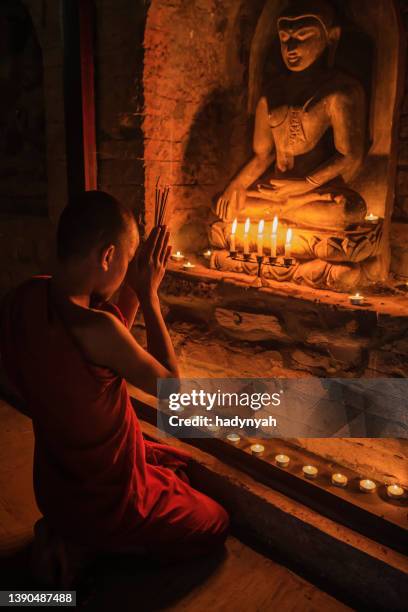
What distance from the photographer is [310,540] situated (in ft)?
6.73

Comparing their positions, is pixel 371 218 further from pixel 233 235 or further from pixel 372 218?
pixel 233 235

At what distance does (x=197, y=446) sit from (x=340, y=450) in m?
0.84

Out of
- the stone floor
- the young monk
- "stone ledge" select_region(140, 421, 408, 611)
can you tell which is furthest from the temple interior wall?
the young monk

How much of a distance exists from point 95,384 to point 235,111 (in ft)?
10.9

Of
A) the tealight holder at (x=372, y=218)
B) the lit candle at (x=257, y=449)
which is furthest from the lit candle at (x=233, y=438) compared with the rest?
the tealight holder at (x=372, y=218)

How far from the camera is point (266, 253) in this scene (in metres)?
3.54

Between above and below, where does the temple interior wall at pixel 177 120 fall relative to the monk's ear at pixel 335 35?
below

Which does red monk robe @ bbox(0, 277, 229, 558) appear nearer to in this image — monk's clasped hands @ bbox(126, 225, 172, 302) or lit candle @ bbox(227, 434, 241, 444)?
monk's clasped hands @ bbox(126, 225, 172, 302)

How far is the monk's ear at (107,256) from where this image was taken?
1.72 metres

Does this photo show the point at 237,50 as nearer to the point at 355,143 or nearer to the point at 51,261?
the point at 355,143

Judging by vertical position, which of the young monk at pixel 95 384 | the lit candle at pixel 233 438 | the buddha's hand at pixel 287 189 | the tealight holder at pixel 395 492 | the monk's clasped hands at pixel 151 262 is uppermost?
the buddha's hand at pixel 287 189

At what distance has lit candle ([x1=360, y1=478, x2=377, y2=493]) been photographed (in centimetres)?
215

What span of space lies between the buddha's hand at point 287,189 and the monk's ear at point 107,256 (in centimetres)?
223

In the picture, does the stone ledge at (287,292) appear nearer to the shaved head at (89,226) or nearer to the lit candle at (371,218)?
the lit candle at (371,218)
